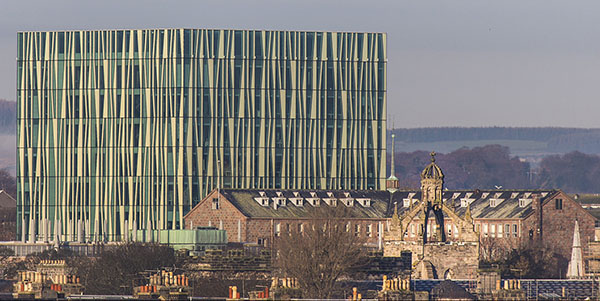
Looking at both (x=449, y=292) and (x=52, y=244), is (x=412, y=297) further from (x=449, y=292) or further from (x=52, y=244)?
A: (x=52, y=244)

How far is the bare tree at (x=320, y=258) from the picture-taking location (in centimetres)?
11656

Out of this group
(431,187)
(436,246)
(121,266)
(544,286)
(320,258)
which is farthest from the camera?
(431,187)

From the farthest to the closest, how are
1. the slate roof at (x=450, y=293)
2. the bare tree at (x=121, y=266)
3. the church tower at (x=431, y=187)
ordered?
the church tower at (x=431, y=187) < the bare tree at (x=121, y=266) < the slate roof at (x=450, y=293)

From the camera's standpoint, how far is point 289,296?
86.4 m

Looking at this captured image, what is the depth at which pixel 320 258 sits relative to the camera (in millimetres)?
124812

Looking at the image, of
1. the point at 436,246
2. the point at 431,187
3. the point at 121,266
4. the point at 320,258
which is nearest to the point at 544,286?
the point at 320,258

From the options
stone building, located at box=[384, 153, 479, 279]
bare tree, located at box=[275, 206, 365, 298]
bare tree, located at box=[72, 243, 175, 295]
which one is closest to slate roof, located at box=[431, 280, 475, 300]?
bare tree, located at box=[275, 206, 365, 298]

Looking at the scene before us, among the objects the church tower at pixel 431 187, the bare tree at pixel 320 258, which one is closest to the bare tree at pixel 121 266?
the bare tree at pixel 320 258

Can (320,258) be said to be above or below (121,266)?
above

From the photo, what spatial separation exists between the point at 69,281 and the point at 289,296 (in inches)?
820

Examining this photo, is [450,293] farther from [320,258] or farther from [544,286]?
[320,258]

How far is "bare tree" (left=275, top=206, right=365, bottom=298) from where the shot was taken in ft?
382

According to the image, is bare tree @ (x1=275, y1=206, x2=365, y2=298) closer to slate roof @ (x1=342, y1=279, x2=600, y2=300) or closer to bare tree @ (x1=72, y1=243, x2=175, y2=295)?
slate roof @ (x1=342, y1=279, x2=600, y2=300)

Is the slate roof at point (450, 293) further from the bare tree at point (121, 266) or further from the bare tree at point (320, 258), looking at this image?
the bare tree at point (121, 266)
